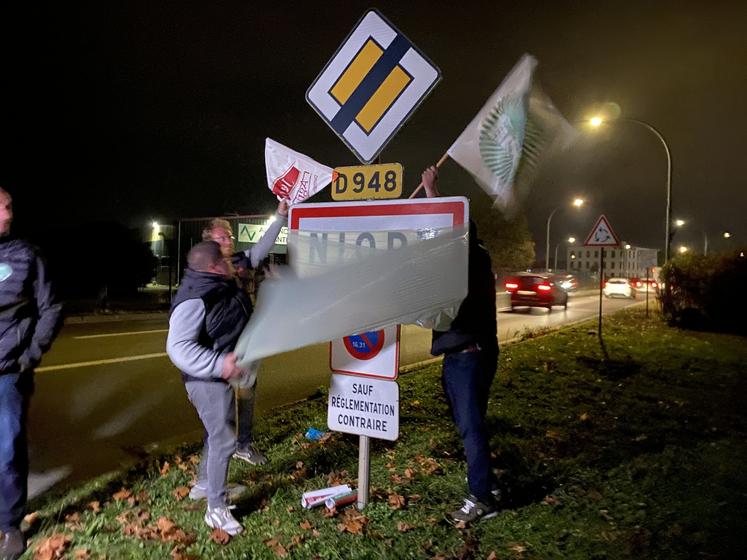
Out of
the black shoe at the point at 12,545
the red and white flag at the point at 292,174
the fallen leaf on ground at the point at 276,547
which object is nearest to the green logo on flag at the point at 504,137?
the red and white flag at the point at 292,174

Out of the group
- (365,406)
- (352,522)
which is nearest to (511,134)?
(365,406)

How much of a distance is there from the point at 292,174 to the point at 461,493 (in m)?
3.07

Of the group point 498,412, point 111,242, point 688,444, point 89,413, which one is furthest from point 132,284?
point 688,444

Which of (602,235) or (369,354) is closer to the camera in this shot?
(369,354)

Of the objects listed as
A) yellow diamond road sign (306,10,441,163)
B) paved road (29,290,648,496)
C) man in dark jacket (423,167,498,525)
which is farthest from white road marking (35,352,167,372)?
man in dark jacket (423,167,498,525)

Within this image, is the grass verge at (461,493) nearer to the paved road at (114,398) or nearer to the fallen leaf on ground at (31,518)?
the fallen leaf on ground at (31,518)

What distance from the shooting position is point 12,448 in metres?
3.30

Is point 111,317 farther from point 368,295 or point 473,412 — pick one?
point 368,295

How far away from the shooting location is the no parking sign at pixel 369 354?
3.65m

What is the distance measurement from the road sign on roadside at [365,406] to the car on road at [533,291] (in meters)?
20.6

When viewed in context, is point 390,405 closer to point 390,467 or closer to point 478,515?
point 478,515

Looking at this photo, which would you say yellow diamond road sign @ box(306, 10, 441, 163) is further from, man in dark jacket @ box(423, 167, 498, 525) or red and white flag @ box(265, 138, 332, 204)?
red and white flag @ box(265, 138, 332, 204)

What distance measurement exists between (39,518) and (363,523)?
2066 mm

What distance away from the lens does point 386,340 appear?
3.66 metres
